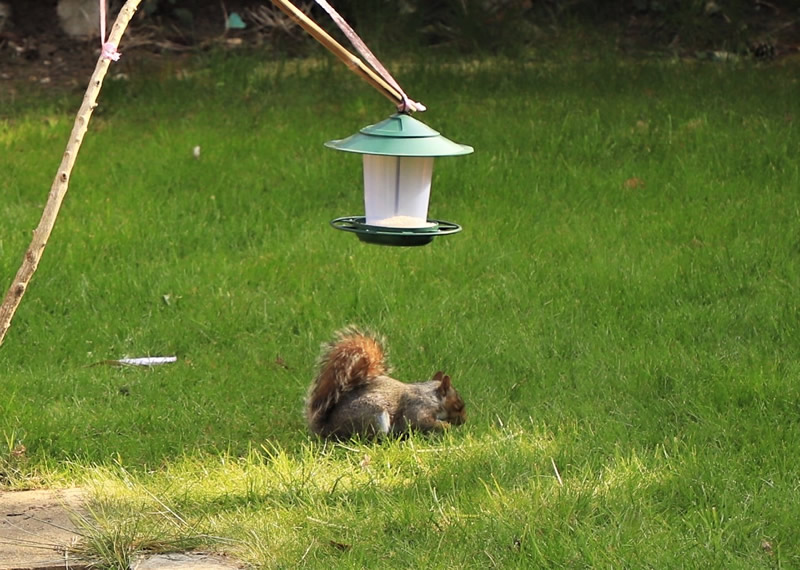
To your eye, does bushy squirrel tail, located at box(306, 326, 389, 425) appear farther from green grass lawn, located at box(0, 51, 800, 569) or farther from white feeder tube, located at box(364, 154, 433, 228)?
white feeder tube, located at box(364, 154, 433, 228)

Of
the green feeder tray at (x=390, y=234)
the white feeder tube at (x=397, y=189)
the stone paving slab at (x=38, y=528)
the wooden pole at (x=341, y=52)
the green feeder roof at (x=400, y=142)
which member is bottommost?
the stone paving slab at (x=38, y=528)

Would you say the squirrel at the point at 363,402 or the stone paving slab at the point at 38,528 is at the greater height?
the squirrel at the point at 363,402

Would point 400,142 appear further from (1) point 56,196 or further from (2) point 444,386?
(2) point 444,386

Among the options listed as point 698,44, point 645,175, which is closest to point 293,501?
point 645,175

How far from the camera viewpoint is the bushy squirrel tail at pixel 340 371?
4629mm

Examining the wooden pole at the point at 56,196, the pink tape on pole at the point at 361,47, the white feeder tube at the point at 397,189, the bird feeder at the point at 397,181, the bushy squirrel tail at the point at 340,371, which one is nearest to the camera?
the wooden pole at the point at 56,196

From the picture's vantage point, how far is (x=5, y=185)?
7387 mm

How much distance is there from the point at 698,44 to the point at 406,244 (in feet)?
21.3

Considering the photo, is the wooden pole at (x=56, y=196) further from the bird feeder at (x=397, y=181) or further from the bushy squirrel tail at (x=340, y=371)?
the bushy squirrel tail at (x=340, y=371)

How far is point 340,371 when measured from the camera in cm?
462

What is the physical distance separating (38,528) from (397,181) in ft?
5.10

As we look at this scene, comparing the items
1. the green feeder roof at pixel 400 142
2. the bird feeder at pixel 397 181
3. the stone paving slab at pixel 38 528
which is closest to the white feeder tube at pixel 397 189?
the bird feeder at pixel 397 181

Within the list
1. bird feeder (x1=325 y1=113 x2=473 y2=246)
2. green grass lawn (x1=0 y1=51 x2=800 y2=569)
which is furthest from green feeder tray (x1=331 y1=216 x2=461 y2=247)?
green grass lawn (x1=0 y1=51 x2=800 y2=569)

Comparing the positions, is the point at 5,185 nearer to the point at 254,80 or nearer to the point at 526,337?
the point at 254,80
